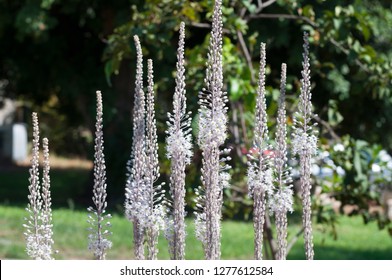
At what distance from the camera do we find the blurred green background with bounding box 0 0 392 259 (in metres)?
5.95

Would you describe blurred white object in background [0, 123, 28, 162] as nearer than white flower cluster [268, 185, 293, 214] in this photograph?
No

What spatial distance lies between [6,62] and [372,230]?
31.6ft

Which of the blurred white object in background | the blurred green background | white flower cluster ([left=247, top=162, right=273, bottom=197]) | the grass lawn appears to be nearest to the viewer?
white flower cluster ([left=247, top=162, right=273, bottom=197])

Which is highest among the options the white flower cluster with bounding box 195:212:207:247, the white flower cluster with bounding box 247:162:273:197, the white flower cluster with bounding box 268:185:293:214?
the white flower cluster with bounding box 247:162:273:197

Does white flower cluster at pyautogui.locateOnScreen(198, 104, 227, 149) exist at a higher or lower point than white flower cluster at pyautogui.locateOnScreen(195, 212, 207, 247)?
higher

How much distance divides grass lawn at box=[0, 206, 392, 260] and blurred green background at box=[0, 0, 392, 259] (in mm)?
43

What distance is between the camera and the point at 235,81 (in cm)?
563

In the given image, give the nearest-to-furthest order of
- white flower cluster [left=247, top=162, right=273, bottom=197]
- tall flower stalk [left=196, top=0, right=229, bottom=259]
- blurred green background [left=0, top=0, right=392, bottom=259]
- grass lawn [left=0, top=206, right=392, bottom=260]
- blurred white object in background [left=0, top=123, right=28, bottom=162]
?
1. tall flower stalk [left=196, top=0, right=229, bottom=259]
2. white flower cluster [left=247, top=162, right=273, bottom=197]
3. blurred green background [left=0, top=0, right=392, bottom=259]
4. grass lawn [left=0, top=206, right=392, bottom=260]
5. blurred white object in background [left=0, top=123, right=28, bottom=162]

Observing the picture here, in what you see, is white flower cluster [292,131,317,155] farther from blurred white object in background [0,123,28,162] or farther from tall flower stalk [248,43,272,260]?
blurred white object in background [0,123,28,162]

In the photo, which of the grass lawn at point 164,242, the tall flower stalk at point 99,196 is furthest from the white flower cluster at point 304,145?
the grass lawn at point 164,242

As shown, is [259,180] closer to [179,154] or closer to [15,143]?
[179,154]

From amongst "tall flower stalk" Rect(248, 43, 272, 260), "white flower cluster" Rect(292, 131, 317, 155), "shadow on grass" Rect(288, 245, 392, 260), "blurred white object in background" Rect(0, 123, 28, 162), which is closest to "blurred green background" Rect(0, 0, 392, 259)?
"shadow on grass" Rect(288, 245, 392, 260)

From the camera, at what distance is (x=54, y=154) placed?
33.2m
